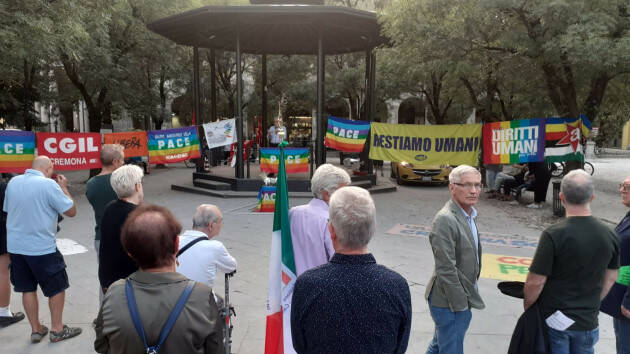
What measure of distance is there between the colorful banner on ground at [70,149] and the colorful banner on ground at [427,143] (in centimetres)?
733

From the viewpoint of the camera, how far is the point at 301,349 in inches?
79.1

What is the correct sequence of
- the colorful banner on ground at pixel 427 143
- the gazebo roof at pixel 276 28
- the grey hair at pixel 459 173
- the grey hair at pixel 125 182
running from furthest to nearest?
the gazebo roof at pixel 276 28 < the colorful banner on ground at pixel 427 143 < the grey hair at pixel 125 182 < the grey hair at pixel 459 173

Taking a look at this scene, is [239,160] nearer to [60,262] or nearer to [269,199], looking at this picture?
[269,199]

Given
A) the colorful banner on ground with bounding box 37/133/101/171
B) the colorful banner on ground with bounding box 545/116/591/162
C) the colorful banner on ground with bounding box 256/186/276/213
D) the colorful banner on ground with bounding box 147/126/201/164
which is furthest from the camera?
the colorful banner on ground with bounding box 147/126/201/164

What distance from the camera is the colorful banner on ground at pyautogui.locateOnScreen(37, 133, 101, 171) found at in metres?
11.0

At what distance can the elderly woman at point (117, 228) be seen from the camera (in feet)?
10.8

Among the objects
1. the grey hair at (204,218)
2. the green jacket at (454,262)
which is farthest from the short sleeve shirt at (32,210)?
the green jacket at (454,262)

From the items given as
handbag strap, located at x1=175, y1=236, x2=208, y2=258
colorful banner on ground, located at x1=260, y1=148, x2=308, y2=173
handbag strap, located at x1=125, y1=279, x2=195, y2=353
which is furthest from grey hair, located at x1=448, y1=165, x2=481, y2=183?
colorful banner on ground, located at x1=260, y1=148, x2=308, y2=173

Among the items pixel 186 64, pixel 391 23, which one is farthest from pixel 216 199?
pixel 186 64

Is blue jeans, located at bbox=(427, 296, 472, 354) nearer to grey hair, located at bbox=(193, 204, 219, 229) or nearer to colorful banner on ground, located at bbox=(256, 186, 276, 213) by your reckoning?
grey hair, located at bbox=(193, 204, 219, 229)

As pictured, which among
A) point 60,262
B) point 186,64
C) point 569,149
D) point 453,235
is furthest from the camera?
point 186,64

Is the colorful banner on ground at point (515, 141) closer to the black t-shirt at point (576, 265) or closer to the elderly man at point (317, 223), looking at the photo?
the black t-shirt at point (576, 265)

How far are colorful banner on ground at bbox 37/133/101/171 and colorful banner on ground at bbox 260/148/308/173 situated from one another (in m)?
4.36

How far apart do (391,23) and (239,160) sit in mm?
5906
